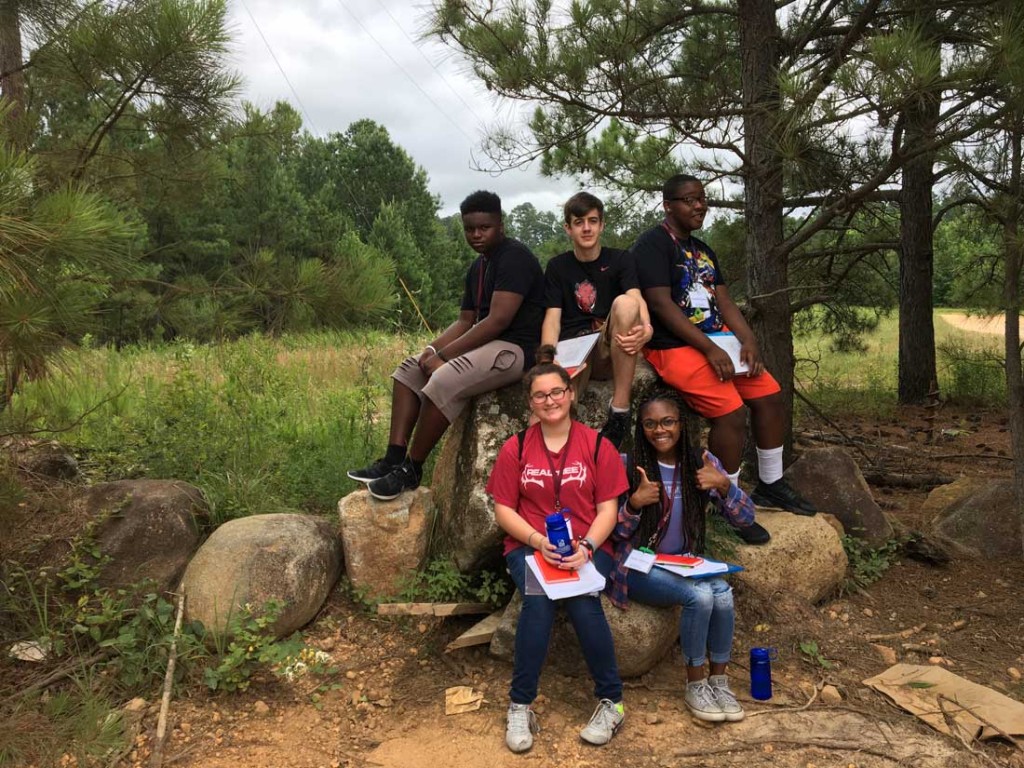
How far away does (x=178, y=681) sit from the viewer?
11.2ft

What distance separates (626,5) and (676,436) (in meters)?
2.45

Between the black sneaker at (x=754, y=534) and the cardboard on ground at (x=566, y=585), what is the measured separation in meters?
1.25

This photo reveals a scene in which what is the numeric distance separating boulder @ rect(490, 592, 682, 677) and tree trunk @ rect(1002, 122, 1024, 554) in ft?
7.27

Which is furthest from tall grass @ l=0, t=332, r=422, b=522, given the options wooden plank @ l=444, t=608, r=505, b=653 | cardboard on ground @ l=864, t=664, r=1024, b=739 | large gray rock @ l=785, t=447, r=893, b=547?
cardboard on ground @ l=864, t=664, r=1024, b=739

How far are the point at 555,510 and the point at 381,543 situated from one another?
45.7 inches

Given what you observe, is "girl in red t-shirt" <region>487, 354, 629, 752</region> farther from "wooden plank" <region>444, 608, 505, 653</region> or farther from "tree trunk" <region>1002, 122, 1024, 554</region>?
"tree trunk" <region>1002, 122, 1024, 554</region>

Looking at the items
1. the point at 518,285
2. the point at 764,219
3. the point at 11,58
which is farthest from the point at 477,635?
the point at 11,58

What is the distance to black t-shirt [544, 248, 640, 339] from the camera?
3.88 metres

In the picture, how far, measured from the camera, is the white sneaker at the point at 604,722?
297 cm

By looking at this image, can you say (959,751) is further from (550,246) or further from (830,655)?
(550,246)

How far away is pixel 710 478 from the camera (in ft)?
11.2

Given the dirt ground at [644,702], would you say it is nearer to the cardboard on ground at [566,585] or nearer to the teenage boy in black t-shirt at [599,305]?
the cardboard on ground at [566,585]

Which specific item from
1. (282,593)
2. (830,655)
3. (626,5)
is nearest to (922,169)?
(626,5)

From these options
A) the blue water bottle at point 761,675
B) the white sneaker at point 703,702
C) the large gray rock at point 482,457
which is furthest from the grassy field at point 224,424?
the blue water bottle at point 761,675
